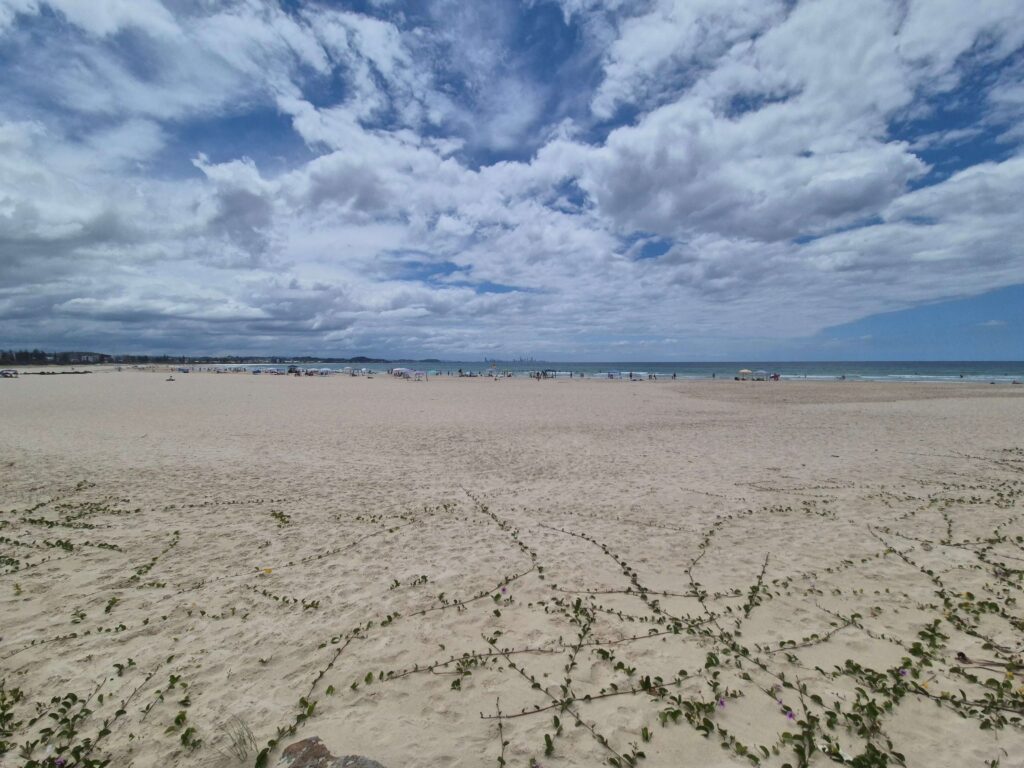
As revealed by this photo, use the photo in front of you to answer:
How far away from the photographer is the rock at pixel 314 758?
3453 mm

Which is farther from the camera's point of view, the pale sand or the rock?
the pale sand

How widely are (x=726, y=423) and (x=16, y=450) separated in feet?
87.9

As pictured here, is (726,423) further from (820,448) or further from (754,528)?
(754,528)

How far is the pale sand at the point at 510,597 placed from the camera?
398cm

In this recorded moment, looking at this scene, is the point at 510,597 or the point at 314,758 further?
the point at 510,597

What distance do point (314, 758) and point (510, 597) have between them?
2.97 metres

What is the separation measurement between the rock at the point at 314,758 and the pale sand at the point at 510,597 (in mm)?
160

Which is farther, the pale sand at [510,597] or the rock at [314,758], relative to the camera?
the pale sand at [510,597]

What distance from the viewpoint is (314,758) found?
3.55m

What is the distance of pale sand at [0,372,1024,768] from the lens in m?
3.98

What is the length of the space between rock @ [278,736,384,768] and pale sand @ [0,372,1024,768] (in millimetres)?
160

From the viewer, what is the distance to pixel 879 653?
4867mm

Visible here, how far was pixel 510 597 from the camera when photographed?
6117 millimetres

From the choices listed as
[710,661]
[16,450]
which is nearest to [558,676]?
[710,661]
